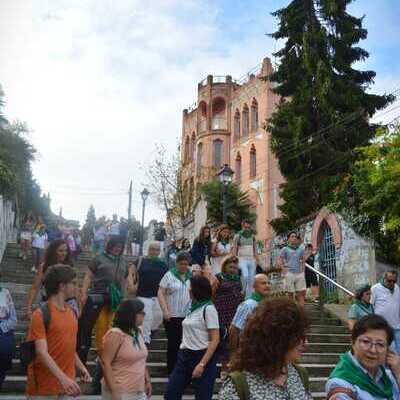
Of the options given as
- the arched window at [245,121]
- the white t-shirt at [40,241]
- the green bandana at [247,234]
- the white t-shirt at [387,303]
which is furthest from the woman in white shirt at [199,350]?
the arched window at [245,121]

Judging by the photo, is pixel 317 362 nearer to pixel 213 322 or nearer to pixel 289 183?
pixel 213 322

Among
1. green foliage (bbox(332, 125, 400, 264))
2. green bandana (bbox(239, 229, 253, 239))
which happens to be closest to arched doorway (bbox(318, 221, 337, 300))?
green foliage (bbox(332, 125, 400, 264))

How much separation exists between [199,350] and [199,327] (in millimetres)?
226

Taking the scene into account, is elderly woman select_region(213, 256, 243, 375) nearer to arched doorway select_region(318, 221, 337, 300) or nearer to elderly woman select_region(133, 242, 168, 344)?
elderly woman select_region(133, 242, 168, 344)

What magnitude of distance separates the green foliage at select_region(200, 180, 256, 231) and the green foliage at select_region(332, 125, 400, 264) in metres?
12.3

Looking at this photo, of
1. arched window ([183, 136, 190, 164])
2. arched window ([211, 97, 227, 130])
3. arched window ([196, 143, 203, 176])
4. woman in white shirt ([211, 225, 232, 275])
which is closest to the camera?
woman in white shirt ([211, 225, 232, 275])

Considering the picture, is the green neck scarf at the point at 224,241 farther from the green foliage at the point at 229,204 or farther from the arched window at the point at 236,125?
the arched window at the point at 236,125

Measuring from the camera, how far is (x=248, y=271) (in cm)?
1067

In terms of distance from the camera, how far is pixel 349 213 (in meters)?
15.7

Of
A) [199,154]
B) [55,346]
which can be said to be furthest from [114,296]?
[199,154]

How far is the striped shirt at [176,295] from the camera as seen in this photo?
7.18 metres

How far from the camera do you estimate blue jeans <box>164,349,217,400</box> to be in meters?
5.11

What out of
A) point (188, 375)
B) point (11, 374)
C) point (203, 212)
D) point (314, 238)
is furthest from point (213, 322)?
point (203, 212)

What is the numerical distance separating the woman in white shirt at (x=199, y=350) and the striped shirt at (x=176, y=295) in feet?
5.60
